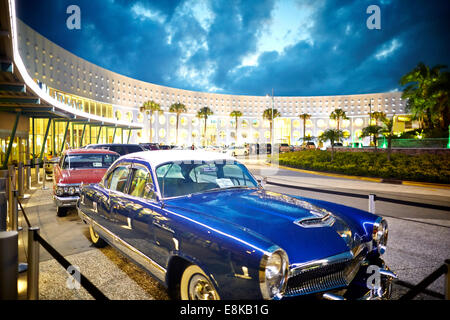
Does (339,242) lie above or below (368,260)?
above

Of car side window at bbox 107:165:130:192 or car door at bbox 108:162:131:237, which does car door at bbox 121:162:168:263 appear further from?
car side window at bbox 107:165:130:192

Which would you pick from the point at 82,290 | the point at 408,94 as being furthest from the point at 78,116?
the point at 408,94

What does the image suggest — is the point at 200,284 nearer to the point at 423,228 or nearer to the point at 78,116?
the point at 423,228

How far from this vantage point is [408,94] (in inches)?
1427

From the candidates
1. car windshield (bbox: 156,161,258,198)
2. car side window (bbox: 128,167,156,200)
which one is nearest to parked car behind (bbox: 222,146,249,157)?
car windshield (bbox: 156,161,258,198)

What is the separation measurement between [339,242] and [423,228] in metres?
4.89

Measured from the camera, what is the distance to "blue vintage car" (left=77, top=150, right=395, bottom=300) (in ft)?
7.13

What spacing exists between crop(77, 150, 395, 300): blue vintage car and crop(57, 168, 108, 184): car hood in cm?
337

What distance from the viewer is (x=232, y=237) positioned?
2279 millimetres

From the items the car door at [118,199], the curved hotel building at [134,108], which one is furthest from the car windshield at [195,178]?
the curved hotel building at [134,108]

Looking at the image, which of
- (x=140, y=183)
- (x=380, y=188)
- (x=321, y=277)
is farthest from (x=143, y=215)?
(x=380, y=188)

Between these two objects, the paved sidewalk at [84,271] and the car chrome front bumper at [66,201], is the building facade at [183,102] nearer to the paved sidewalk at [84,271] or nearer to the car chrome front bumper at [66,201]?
the car chrome front bumper at [66,201]
